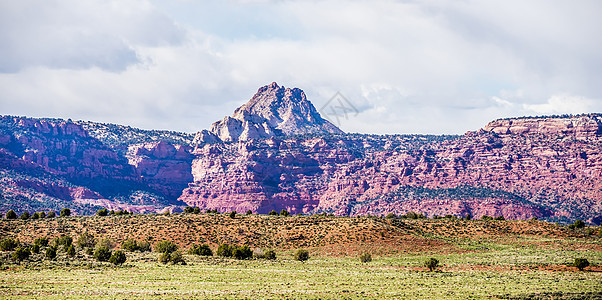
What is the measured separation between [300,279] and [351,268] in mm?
12010

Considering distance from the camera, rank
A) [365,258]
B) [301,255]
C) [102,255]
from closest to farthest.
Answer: [102,255] < [365,258] < [301,255]

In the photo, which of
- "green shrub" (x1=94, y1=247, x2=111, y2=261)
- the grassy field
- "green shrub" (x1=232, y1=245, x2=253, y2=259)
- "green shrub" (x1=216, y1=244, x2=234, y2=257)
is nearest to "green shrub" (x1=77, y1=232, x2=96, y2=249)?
the grassy field

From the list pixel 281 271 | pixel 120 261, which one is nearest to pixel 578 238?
pixel 281 271

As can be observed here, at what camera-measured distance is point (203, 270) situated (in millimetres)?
61469

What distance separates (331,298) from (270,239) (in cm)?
4905

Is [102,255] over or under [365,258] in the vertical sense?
over

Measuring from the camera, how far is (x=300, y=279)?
5575cm

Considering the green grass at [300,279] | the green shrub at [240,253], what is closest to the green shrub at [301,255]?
the green grass at [300,279]

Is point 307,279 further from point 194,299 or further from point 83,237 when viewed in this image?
point 83,237

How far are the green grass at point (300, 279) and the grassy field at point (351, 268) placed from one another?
0.29 feet

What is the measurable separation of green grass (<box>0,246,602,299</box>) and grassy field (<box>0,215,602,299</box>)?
0.29ft

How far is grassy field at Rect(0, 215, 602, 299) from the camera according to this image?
4825 cm

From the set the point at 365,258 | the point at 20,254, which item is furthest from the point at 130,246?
the point at 365,258

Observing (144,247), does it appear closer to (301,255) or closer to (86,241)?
(86,241)
